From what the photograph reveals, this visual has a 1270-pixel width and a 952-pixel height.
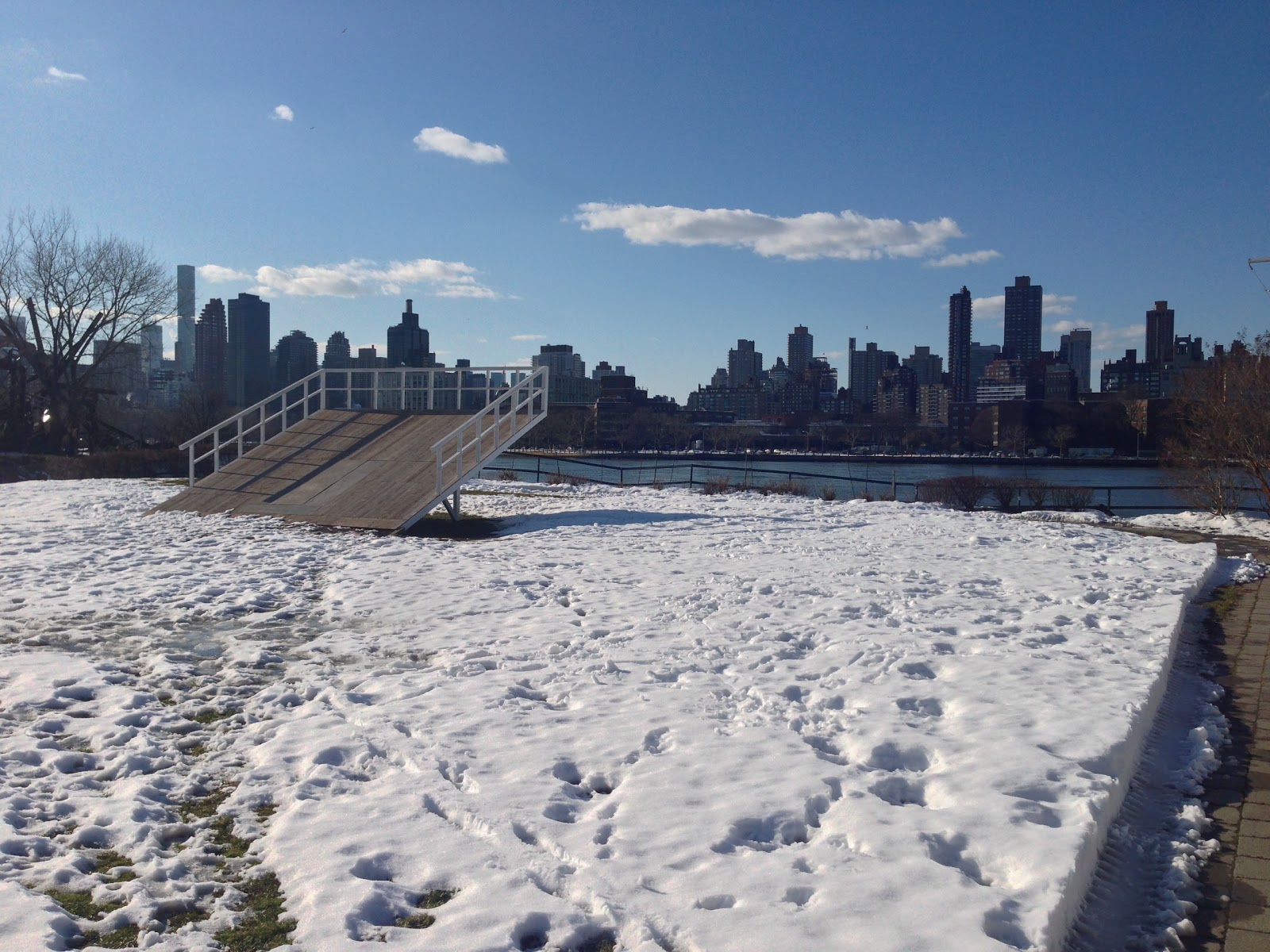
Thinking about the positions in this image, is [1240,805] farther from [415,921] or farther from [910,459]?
[910,459]

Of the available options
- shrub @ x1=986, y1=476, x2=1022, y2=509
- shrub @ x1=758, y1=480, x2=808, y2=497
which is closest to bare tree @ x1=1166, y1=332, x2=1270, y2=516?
shrub @ x1=986, y1=476, x2=1022, y2=509

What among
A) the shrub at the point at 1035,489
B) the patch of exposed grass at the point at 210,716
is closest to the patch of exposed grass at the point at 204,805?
the patch of exposed grass at the point at 210,716

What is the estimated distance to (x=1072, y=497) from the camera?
25.1 meters

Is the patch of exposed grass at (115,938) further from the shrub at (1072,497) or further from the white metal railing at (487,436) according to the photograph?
the shrub at (1072,497)

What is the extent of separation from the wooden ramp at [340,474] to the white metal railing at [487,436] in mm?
196

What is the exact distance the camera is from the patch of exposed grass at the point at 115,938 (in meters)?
3.18

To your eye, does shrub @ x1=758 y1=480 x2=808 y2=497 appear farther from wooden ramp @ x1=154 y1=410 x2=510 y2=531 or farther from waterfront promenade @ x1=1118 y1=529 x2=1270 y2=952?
waterfront promenade @ x1=1118 y1=529 x2=1270 y2=952

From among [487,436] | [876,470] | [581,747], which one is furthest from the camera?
[876,470]

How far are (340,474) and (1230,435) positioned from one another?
16630mm

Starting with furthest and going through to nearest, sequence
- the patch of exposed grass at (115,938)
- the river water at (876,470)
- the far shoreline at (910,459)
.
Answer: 1. the far shoreline at (910,459)
2. the river water at (876,470)
3. the patch of exposed grass at (115,938)

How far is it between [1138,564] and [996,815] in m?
7.94

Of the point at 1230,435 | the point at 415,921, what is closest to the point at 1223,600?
the point at 415,921

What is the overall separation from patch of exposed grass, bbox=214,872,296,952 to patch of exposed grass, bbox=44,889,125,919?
1.47 ft

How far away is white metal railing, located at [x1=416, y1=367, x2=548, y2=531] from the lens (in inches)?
576
